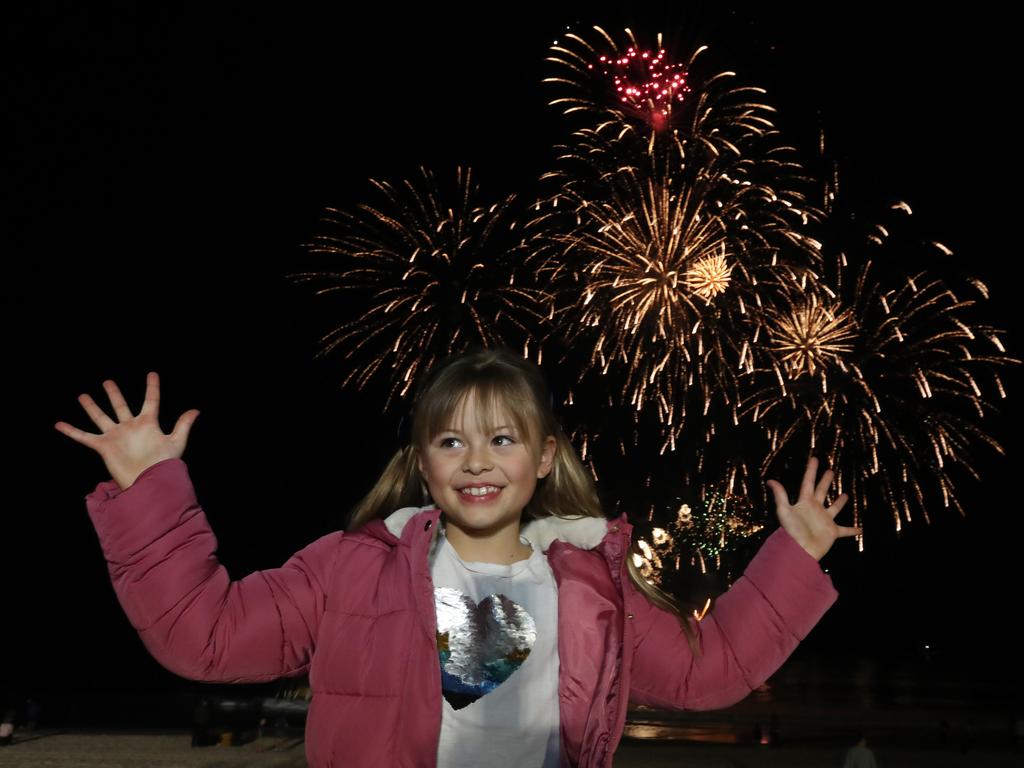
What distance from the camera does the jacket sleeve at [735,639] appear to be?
355 cm

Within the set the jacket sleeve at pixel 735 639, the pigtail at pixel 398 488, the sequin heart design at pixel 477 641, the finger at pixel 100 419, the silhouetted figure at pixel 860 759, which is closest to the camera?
the finger at pixel 100 419

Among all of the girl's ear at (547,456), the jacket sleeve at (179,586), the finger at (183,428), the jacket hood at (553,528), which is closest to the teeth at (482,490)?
the jacket hood at (553,528)

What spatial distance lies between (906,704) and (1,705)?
1015 inches

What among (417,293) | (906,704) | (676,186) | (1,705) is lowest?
(1,705)

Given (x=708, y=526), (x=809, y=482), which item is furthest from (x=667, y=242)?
(x=708, y=526)

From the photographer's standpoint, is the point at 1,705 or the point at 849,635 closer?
the point at 1,705

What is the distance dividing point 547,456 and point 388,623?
34.2 inches

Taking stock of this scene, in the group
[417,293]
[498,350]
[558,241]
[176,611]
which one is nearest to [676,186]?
[558,241]

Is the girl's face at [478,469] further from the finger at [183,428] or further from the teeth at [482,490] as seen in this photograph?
the finger at [183,428]

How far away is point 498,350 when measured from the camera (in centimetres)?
385

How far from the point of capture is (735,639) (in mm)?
3572

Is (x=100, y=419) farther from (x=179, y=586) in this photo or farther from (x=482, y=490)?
(x=482, y=490)

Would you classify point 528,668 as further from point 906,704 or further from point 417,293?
point 906,704

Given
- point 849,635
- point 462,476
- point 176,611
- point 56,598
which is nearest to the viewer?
point 176,611
